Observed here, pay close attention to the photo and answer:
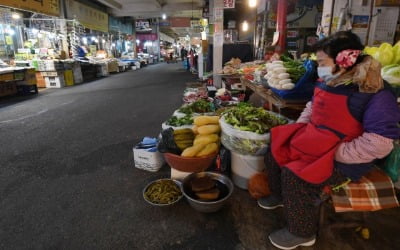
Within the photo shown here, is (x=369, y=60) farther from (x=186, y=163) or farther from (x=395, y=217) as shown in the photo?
(x=186, y=163)

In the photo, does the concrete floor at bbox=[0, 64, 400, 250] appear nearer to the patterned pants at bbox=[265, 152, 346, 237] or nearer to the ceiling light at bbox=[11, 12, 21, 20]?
the patterned pants at bbox=[265, 152, 346, 237]

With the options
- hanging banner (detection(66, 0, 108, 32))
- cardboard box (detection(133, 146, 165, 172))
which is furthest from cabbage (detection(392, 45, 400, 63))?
hanging banner (detection(66, 0, 108, 32))

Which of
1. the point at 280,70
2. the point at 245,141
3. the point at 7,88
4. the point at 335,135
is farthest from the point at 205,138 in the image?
the point at 7,88

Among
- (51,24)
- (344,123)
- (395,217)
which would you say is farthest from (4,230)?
(51,24)

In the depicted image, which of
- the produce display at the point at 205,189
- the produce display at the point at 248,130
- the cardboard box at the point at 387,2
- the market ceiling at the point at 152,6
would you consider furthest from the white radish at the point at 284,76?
the market ceiling at the point at 152,6

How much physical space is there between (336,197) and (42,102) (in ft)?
30.3

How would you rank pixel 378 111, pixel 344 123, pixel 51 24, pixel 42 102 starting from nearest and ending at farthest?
pixel 378 111 < pixel 344 123 < pixel 42 102 < pixel 51 24

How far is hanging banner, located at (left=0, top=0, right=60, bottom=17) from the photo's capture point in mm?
8803

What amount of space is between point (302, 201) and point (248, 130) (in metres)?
0.97

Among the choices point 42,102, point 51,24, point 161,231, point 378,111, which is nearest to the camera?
point 378,111

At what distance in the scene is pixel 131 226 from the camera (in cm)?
257

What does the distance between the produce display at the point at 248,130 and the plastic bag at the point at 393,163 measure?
3.45 feet

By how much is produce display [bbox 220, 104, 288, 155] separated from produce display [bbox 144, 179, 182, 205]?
807 millimetres

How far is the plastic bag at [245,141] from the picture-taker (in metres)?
2.70
